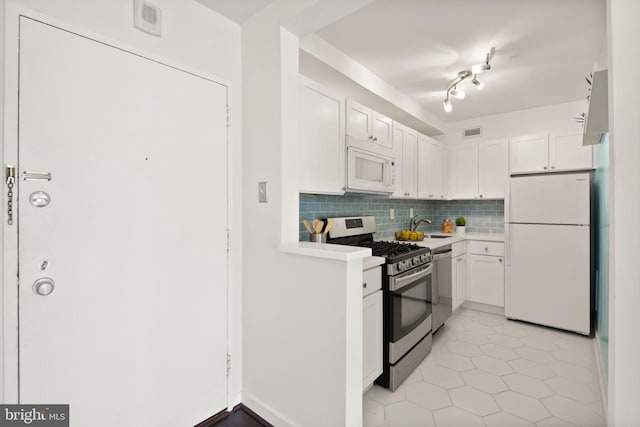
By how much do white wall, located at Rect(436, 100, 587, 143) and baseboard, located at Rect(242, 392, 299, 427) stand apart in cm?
434

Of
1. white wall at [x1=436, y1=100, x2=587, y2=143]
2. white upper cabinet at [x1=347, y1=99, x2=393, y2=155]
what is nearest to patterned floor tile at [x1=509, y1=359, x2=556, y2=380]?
white upper cabinet at [x1=347, y1=99, x2=393, y2=155]

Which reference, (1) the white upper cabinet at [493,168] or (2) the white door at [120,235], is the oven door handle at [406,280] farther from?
(1) the white upper cabinet at [493,168]

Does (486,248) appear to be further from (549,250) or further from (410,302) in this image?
(410,302)

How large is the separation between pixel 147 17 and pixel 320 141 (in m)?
1.24

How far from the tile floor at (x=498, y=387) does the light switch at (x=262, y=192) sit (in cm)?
151

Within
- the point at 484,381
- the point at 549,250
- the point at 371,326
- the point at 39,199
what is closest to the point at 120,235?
the point at 39,199

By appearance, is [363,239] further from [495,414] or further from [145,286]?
[145,286]

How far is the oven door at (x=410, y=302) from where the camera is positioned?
2162mm

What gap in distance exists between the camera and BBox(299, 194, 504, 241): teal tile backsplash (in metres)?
2.76

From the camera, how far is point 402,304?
7.43 ft

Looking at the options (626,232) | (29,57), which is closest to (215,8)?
(29,57)

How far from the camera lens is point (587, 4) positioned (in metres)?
1.95

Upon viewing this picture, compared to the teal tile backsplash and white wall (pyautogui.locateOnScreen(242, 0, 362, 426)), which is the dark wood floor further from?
the teal tile backsplash

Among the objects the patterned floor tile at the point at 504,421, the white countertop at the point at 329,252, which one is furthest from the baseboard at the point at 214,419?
the patterned floor tile at the point at 504,421
